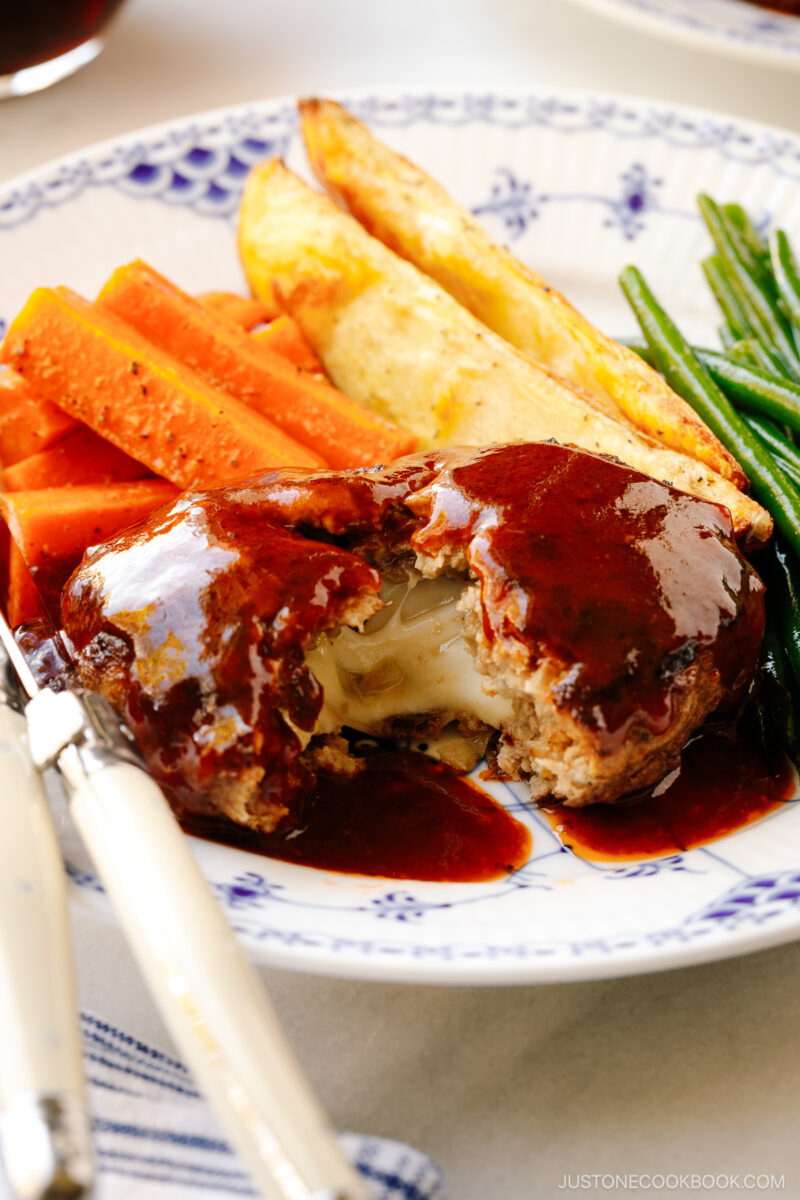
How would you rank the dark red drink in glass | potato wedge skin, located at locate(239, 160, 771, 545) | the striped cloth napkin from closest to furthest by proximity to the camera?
the striped cloth napkin, potato wedge skin, located at locate(239, 160, 771, 545), the dark red drink in glass

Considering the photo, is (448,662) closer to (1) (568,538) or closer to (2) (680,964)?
(1) (568,538)

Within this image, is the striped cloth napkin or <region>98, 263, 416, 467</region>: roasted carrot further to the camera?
<region>98, 263, 416, 467</region>: roasted carrot

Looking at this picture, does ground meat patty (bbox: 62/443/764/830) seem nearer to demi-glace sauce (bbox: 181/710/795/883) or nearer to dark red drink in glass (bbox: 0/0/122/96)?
demi-glace sauce (bbox: 181/710/795/883)

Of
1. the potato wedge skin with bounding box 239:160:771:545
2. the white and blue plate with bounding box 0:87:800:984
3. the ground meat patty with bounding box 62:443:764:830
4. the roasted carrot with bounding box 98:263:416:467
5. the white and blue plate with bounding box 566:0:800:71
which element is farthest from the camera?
the white and blue plate with bounding box 566:0:800:71

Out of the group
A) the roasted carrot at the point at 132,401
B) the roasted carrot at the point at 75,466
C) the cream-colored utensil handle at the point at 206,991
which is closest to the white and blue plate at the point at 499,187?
the roasted carrot at the point at 132,401

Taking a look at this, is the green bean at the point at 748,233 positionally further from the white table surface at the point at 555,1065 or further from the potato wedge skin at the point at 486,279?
the white table surface at the point at 555,1065

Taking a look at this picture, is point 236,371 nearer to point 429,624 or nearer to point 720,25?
point 429,624

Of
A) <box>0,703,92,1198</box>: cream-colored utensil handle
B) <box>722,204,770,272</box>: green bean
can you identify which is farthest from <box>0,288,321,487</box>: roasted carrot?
<box>722,204,770,272</box>: green bean

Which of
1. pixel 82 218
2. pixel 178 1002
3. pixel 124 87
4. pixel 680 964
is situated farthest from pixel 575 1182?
pixel 124 87
